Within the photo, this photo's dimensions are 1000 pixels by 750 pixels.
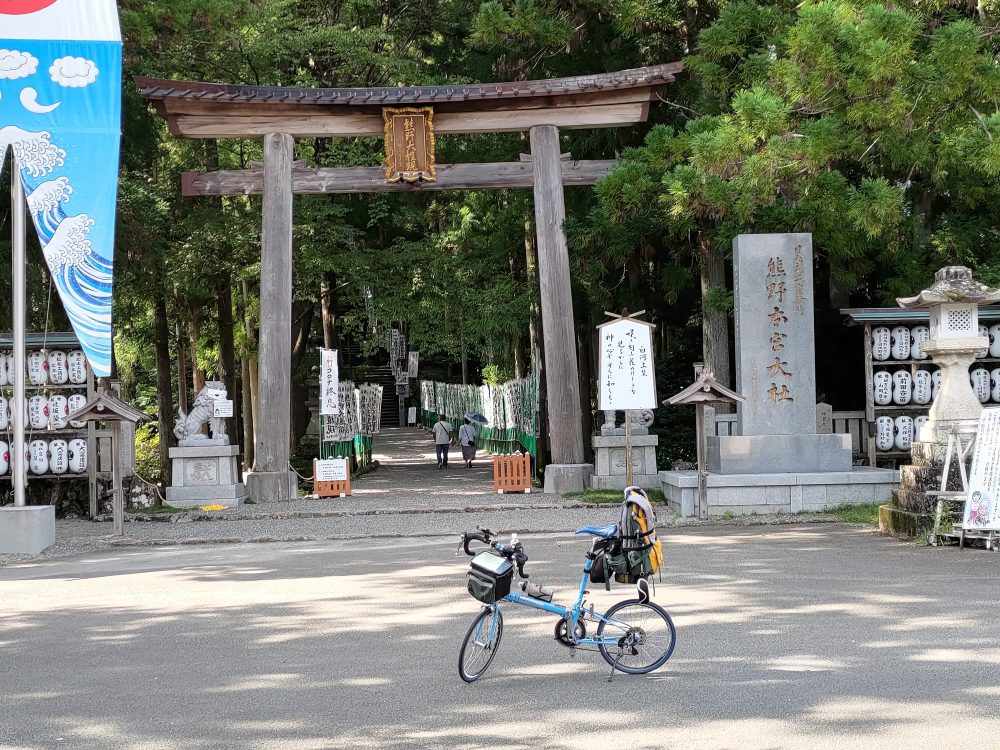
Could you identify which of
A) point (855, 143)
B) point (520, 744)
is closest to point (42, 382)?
point (855, 143)

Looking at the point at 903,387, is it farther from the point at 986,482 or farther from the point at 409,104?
the point at 409,104

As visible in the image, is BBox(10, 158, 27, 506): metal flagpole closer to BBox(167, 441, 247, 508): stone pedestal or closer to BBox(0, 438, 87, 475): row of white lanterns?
BBox(0, 438, 87, 475): row of white lanterns

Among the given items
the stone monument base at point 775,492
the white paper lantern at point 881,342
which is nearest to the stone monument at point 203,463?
the stone monument base at point 775,492

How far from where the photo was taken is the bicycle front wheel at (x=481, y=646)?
6.00 meters

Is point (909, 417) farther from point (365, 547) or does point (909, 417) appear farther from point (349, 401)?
point (349, 401)

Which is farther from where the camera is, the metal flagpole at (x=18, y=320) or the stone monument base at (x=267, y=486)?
the stone monument base at (x=267, y=486)

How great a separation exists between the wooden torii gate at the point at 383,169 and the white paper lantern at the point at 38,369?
2.96 metres

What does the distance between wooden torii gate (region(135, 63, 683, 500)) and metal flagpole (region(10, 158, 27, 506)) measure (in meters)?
4.40

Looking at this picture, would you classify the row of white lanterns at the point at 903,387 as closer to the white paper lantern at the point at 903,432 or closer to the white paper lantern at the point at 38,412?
the white paper lantern at the point at 903,432

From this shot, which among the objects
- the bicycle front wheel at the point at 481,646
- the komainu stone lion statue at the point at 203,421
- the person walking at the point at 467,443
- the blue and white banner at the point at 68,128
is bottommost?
the bicycle front wheel at the point at 481,646

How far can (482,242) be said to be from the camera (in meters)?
23.0

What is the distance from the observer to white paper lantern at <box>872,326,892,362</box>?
15.8 meters

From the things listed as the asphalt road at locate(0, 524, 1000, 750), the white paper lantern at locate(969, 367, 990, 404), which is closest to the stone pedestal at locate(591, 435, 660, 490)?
the white paper lantern at locate(969, 367, 990, 404)

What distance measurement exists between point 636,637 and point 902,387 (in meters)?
11.0
